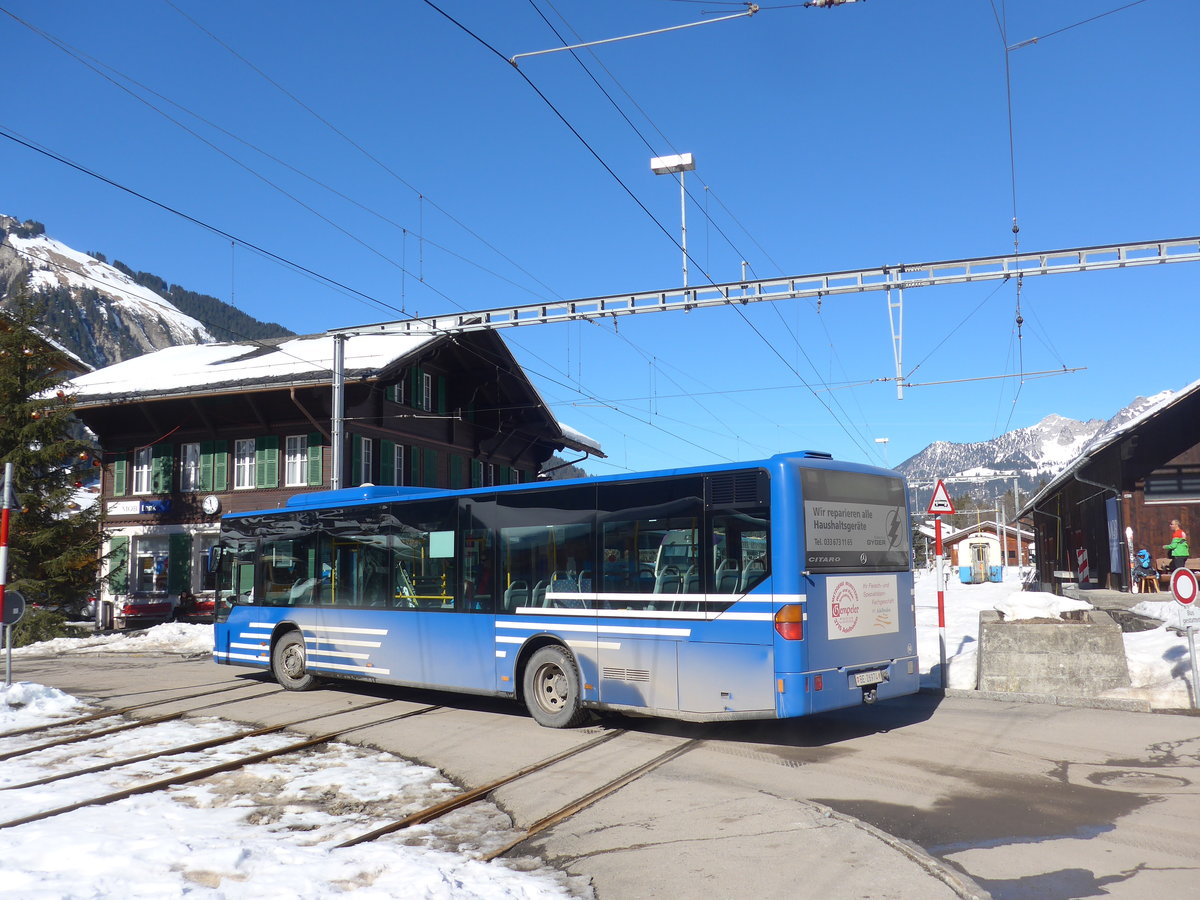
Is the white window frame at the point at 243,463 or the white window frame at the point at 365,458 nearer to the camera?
the white window frame at the point at 365,458

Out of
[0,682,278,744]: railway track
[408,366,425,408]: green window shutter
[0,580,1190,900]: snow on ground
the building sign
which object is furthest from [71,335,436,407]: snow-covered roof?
[0,580,1190,900]: snow on ground

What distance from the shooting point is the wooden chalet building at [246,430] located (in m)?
31.8

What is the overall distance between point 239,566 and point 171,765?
6.96 metres

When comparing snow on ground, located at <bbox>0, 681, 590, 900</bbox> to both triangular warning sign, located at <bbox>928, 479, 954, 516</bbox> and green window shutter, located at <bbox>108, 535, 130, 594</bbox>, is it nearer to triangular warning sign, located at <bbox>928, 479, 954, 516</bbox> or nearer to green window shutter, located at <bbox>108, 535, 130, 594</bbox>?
triangular warning sign, located at <bbox>928, 479, 954, 516</bbox>

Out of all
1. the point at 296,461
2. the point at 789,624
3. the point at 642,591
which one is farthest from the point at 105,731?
the point at 296,461

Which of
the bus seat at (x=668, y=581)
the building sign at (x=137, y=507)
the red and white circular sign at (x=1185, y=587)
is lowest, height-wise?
the red and white circular sign at (x=1185, y=587)

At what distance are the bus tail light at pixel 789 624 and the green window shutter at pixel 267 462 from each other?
26.4m

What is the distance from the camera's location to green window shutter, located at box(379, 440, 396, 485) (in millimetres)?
33344

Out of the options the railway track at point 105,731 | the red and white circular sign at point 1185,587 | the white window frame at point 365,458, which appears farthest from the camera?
the white window frame at point 365,458

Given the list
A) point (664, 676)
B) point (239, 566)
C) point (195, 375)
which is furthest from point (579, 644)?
point (195, 375)

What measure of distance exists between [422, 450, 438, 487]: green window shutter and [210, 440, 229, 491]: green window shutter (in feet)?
22.0

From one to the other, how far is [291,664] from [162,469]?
2291cm

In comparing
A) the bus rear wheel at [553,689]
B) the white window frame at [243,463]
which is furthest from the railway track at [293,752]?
the white window frame at [243,463]

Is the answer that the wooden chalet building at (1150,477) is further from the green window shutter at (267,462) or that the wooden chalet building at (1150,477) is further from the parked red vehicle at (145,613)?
the parked red vehicle at (145,613)
